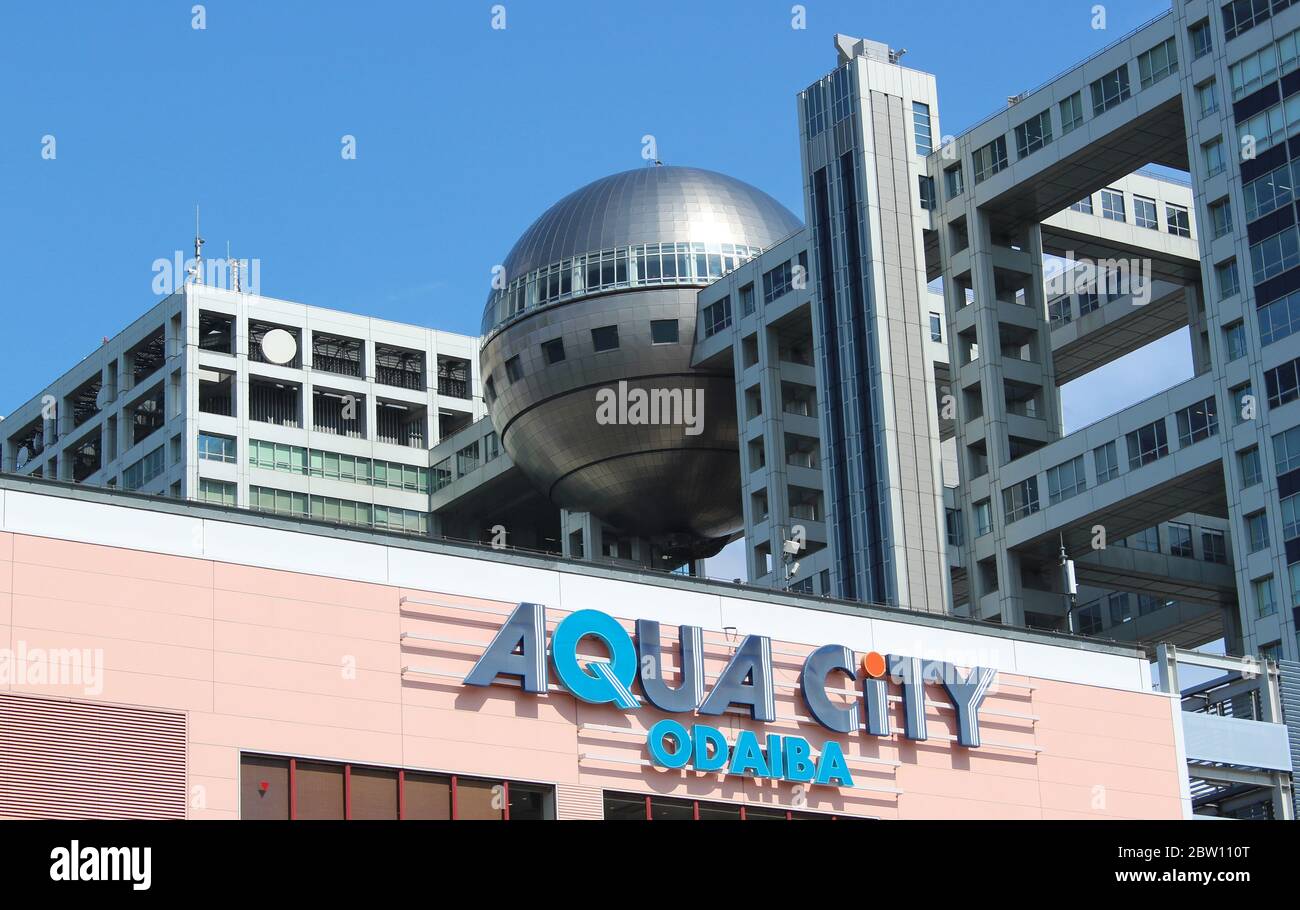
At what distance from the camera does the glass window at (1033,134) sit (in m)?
101

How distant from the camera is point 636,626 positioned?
46812 millimetres

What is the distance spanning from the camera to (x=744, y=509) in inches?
4414

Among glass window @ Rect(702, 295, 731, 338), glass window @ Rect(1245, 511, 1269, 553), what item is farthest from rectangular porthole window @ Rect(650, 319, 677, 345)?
glass window @ Rect(1245, 511, 1269, 553)

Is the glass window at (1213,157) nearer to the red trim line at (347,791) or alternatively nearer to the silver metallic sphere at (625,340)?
the silver metallic sphere at (625,340)

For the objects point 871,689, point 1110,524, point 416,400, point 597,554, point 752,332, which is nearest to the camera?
point 871,689

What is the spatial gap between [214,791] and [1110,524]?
212ft

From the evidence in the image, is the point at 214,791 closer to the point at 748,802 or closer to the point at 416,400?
the point at 748,802

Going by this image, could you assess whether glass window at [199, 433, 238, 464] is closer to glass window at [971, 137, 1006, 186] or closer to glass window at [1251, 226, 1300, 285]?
glass window at [971, 137, 1006, 186]

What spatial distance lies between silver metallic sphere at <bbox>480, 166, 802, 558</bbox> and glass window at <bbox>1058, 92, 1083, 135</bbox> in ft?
76.3

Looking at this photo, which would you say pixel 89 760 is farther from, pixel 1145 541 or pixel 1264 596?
pixel 1145 541

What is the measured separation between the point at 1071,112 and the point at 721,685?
58.5 meters

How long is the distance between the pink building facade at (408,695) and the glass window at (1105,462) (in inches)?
1727
